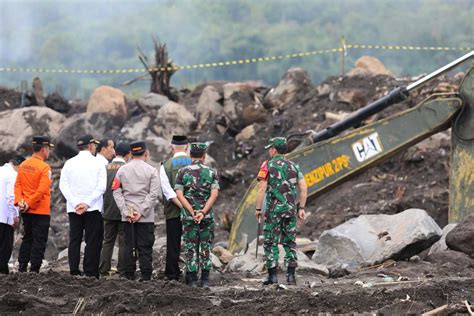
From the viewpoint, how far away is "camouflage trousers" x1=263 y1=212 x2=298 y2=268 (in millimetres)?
13281

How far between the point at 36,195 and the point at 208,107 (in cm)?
1373

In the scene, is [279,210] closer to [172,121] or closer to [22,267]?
[22,267]

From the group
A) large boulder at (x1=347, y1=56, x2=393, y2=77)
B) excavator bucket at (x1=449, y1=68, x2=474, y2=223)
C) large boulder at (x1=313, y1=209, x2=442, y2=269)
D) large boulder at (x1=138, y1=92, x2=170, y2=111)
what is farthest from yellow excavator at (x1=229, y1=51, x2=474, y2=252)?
large boulder at (x1=138, y1=92, x2=170, y2=111)

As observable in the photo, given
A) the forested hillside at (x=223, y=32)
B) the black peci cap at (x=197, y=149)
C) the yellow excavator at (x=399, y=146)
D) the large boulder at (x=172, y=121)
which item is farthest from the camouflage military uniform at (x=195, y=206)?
the forested hillside at (x=223, y=32)

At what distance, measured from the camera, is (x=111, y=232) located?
14398 mm

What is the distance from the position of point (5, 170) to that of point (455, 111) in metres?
6.88

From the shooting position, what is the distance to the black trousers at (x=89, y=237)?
13.5 m

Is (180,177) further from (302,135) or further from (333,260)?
(302,135)

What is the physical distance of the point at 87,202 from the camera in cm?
1341

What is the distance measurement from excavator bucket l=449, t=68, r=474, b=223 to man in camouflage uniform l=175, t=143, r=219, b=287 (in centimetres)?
507

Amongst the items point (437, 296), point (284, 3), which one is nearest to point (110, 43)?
point (284, 3)

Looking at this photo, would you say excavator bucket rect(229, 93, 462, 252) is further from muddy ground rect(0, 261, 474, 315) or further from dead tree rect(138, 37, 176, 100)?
dead tree rect(138, 37, 176, 100)

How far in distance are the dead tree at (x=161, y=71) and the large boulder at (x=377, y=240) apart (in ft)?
47.6

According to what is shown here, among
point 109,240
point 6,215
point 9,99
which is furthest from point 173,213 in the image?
point 9,99
